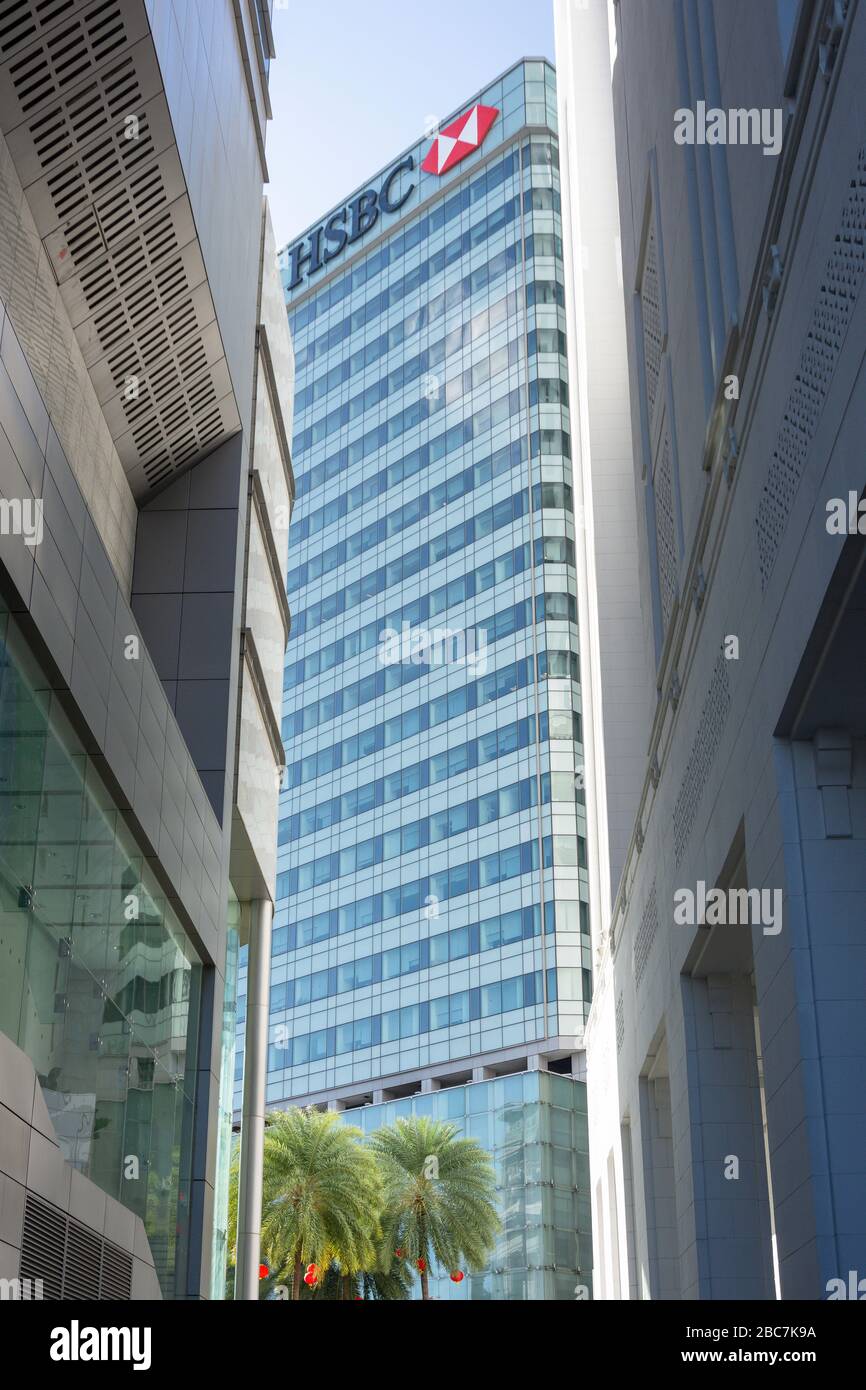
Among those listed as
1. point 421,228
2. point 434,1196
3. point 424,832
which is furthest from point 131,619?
point 421,228

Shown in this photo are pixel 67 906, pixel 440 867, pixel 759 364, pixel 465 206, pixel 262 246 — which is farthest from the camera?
pixel 465 206

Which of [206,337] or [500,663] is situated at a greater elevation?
[500,663]

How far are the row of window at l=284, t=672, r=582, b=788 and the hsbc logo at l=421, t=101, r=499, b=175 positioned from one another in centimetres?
3485

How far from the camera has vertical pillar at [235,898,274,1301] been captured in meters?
23.7

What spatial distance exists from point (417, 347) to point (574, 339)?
38015 mm

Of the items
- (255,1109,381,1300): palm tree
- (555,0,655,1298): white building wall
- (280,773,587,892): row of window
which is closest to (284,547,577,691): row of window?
(280,773,587,892): row of window

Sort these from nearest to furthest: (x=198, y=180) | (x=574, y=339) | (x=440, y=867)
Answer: (x=198, y=180), (x=574, y=339), (x=440, y=867)

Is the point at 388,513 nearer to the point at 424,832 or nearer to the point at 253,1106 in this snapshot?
the point at 424,832

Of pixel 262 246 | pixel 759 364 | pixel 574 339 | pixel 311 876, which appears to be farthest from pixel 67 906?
pixel 311 876

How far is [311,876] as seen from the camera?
3282 inches

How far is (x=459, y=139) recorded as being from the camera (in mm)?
90000

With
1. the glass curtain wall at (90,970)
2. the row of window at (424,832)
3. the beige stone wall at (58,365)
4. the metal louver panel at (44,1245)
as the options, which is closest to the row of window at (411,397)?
the row of window at (424,832)

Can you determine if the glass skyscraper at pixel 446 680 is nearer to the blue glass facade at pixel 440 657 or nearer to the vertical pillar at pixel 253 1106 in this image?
the blue glass facade at pixel 440 657

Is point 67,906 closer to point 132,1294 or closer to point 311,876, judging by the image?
point 132,1294
